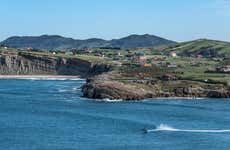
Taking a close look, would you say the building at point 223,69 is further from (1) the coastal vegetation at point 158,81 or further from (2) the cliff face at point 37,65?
(2) the cliff face at point 37,65

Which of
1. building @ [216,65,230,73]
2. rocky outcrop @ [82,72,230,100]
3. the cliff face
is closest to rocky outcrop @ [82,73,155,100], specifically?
rocky outcrop @ [82,72,230,100]

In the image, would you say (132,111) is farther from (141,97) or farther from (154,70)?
(154,70)

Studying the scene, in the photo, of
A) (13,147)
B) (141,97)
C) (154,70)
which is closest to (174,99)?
(141,97)

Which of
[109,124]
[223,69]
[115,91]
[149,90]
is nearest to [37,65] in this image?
[223,69]

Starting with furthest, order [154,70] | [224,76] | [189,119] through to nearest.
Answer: [154,70] → [224,76] → [189,119]

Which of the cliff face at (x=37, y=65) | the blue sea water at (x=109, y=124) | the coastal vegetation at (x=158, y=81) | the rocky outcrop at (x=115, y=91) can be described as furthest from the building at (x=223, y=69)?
the cliff face at (x=37, y=65)

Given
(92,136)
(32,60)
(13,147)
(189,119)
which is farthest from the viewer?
(32,60)

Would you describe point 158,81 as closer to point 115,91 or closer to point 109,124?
point 115,91
